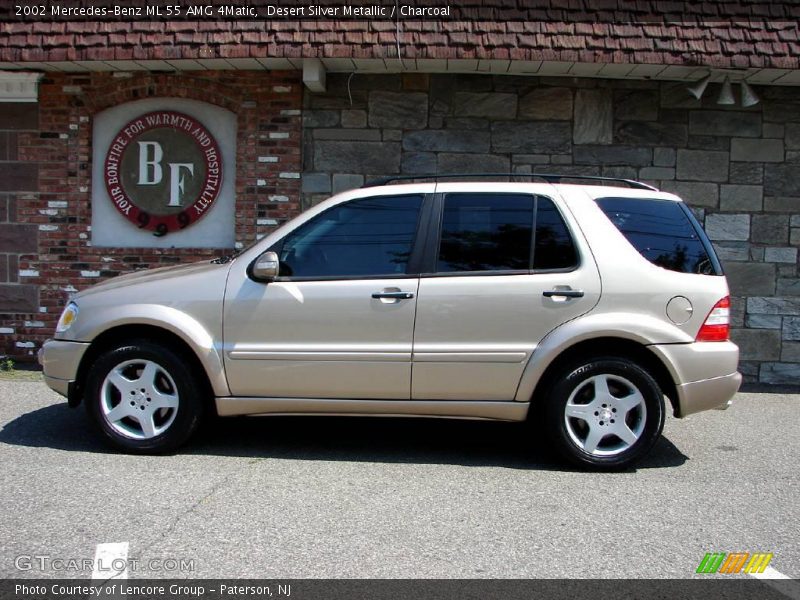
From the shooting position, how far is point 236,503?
4.39 meters

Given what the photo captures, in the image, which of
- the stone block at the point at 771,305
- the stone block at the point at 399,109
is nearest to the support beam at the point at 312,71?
the stone block at the point at 399,109

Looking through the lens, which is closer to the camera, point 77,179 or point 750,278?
point 750,278

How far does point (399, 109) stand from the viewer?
8.23 m

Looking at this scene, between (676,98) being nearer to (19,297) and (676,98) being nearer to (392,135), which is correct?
(392,135)

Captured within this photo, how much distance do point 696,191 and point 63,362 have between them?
20.4 ft

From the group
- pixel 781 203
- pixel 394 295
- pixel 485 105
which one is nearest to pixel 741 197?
pixel 781 203

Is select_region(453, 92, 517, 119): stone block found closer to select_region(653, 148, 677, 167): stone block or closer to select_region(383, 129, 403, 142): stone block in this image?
select_region(383, 129, 403, 142): stone block

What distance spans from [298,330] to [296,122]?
153 inches

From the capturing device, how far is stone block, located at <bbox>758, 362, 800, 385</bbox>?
8.22 m

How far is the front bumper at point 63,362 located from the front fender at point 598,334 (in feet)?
9.41

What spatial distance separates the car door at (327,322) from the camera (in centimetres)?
498

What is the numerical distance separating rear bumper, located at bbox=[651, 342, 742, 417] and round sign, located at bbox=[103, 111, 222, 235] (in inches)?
207

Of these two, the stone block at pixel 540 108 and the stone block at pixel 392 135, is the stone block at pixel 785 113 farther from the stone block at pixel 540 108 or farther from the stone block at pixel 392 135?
the stone block at pixel 392 135

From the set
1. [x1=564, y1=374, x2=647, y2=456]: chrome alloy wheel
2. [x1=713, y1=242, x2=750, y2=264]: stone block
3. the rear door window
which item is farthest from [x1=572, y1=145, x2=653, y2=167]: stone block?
[x1=564, y1=374, x2=647, y2=456]: chrome alloy wheel
